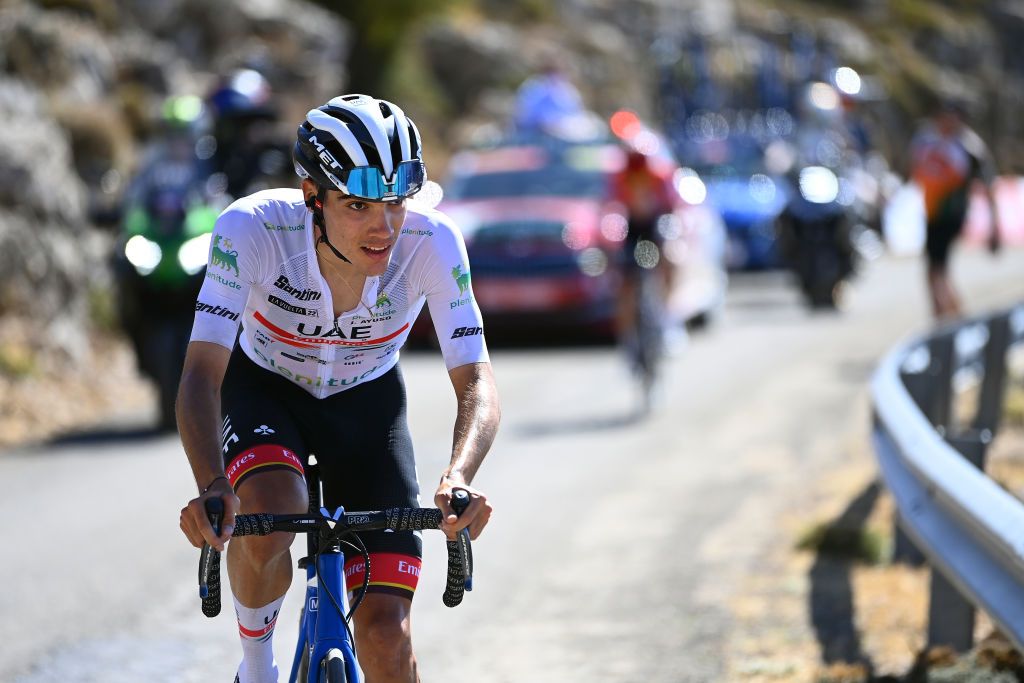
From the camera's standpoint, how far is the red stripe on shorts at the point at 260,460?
4301 mm

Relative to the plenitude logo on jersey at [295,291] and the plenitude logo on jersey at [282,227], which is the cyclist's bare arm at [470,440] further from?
the plenitude logo on jersey at [282,227]

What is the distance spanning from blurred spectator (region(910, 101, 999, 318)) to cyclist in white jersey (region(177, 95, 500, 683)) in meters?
9.89

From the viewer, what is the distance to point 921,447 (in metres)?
5.74

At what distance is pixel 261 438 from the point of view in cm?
439

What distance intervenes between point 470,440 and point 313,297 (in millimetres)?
626

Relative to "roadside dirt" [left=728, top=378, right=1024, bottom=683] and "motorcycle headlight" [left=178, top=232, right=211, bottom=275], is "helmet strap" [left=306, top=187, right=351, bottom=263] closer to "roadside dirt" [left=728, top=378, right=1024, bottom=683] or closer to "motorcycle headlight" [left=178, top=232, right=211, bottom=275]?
"roadside dirt" [left=728, top=378, right=1024, bottom=683]

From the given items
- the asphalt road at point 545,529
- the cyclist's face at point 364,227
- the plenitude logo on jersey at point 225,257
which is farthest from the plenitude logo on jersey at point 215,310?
the asphalt road at point 545,529

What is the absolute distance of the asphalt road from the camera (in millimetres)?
6477

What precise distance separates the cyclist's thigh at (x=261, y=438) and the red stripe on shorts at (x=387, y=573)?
0.22 metres

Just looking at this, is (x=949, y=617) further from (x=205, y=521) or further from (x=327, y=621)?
(x=205, y=521)

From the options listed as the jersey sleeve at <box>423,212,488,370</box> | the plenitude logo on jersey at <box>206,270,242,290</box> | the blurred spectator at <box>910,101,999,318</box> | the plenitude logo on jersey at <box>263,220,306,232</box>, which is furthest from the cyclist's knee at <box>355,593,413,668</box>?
the blurred spectator at <box>910,101,999,318</box>

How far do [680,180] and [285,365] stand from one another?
1291cm

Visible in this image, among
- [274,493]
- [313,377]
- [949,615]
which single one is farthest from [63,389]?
[274,493]

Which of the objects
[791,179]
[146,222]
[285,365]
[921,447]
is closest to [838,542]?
[921,447]
